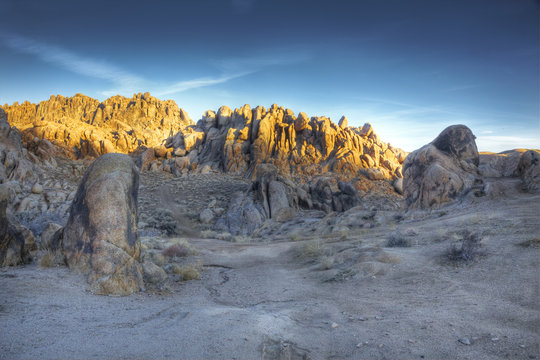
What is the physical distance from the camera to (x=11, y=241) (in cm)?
728

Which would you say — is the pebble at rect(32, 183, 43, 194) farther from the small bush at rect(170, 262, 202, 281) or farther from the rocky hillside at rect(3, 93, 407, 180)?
the small bush at rect(170, 262, 202, 281)

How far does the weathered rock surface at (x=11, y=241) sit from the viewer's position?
23.1ft

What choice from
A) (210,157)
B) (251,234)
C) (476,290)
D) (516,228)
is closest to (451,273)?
(476,290)

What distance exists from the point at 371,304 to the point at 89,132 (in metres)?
64.7

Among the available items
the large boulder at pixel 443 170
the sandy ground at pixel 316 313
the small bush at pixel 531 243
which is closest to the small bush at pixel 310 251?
the sandy ground at pixel 316 313

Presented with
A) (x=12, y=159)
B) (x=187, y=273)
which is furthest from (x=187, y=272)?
(x=12, y=159)

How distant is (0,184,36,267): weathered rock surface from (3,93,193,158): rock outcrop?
2108 inches

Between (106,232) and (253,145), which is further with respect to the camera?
(253,145)

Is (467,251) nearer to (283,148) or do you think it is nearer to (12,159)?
(12,159)

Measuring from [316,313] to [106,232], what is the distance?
17.0ft

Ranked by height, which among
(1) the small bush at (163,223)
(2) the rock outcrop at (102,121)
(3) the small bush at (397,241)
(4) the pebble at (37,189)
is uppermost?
(2) the rock outcrop at (102,121)

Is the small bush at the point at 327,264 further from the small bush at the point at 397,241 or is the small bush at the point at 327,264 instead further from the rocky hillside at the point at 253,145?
the rocky hillside at the point at 253,145

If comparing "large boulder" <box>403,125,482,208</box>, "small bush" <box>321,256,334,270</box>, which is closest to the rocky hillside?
"large boulder" <box>403,125,482,208</box>

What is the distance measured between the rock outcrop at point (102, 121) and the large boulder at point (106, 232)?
178ft
